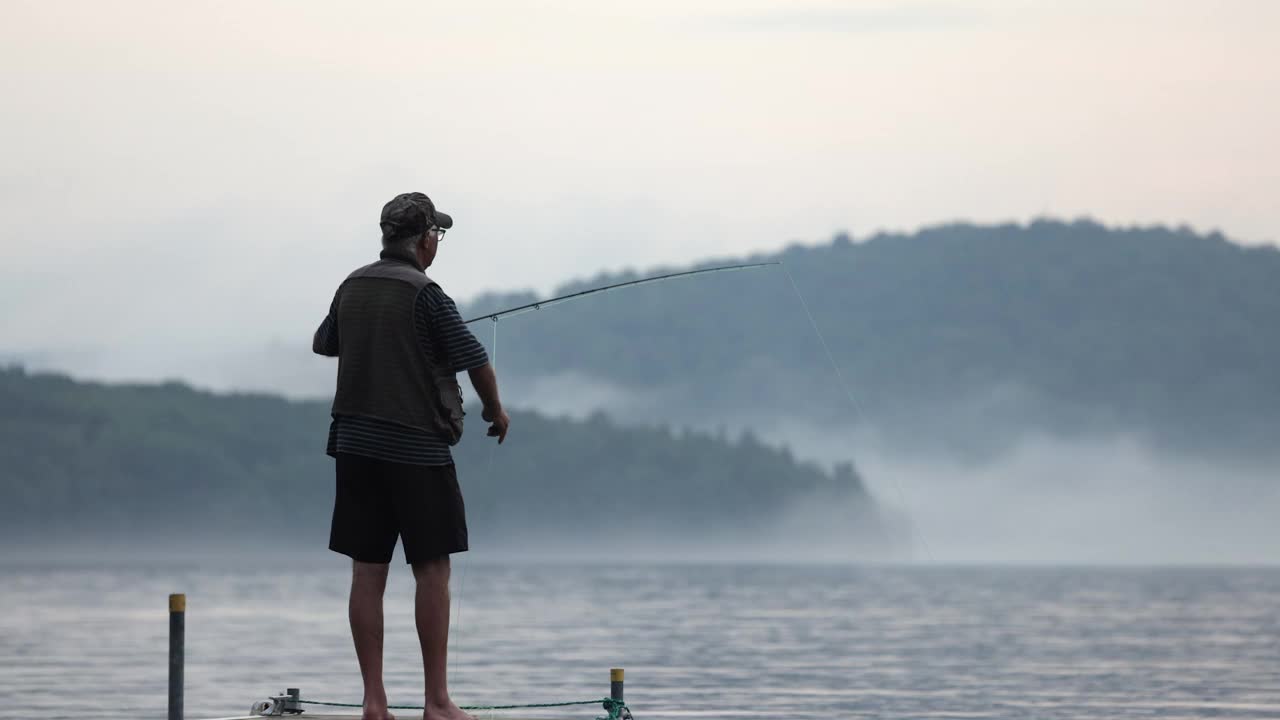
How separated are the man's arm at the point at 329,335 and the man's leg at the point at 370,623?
2.82ft

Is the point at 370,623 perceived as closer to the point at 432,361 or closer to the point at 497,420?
the point at 497,420

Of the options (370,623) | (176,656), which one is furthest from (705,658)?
(370,623)

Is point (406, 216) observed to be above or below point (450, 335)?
above

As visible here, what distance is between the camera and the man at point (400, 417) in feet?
26.1

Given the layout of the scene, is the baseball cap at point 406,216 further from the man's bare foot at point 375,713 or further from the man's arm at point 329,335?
the man's bare foot at point 375,713

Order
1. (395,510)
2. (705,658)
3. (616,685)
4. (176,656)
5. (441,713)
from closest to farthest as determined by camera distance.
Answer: (395,510)
(441,713)
(616,685)
(176,656)
(705,658)

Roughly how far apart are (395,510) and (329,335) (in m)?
0.76

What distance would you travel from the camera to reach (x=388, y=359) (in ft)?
26.0

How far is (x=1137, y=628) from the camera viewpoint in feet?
194

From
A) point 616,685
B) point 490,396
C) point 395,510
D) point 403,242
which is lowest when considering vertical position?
point 616,685

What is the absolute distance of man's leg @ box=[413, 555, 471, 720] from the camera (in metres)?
8.06

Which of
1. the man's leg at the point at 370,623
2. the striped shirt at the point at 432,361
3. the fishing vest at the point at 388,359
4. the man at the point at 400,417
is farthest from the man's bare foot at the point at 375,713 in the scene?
the fishing vest at the point at 388,359

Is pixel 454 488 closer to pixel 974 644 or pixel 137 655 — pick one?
pixel 137 655

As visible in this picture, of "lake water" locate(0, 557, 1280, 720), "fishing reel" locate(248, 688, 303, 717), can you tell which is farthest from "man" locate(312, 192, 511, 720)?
"lake water" locate(0, 557, 1280, 720)
